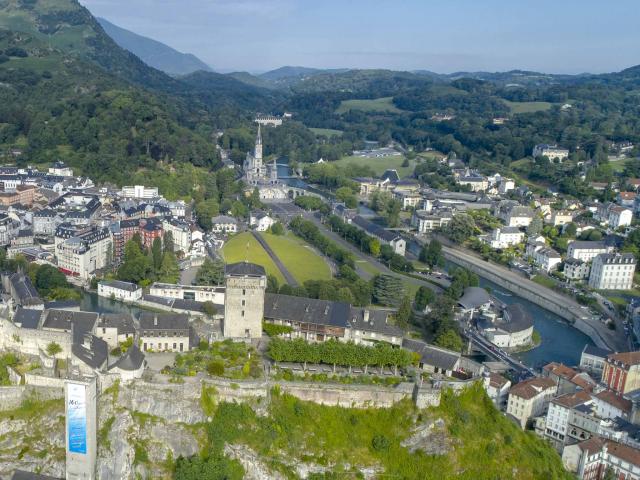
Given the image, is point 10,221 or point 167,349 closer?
point 167,349

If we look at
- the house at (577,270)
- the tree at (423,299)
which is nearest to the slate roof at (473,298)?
the tree at (423,299)

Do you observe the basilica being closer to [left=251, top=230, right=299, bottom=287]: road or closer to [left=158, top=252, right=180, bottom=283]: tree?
[left=251, top=230, right=299, bottom=287]: road

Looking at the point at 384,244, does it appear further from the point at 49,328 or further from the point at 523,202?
the point at 49,328

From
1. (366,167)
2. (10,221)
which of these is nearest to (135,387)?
(10,221)

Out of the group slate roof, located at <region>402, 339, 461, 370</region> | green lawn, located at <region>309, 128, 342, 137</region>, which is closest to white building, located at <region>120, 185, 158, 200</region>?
slate roof, located at <region>402, 339, 461, 370</region>

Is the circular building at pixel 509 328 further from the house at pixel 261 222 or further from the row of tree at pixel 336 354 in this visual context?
the house at pixel 261 222
